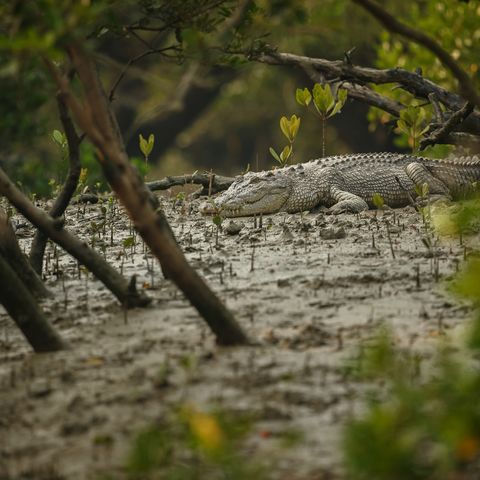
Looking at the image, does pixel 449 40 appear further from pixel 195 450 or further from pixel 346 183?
pixel 195 450

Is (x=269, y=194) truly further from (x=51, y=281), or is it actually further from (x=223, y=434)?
(x=223, y=434)

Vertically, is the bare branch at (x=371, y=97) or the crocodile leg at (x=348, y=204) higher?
the bare branch at (x=371, y=97)

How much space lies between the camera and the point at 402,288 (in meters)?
6.17

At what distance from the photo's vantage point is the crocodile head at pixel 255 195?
10.1 m

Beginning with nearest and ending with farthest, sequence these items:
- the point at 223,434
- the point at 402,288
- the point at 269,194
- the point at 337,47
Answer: the point at 223,434 → the point at 402,288 → the point at 269,194 → the point at 337,47

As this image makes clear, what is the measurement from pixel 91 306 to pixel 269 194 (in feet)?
14.2

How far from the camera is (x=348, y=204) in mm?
10008

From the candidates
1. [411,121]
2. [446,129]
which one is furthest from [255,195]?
[446,129]

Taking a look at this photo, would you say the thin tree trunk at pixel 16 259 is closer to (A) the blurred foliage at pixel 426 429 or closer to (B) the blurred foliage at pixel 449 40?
(A) the blurred foliage at pixel 426 429

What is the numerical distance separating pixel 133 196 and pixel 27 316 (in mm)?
886

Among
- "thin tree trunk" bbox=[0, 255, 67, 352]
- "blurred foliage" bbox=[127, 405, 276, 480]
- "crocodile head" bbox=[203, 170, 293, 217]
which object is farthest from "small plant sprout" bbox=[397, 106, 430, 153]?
"blurred foliage" bbox=[127, 405, 276, 480]

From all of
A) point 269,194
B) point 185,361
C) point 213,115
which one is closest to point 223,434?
point 185,361

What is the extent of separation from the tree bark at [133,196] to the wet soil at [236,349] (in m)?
0.16

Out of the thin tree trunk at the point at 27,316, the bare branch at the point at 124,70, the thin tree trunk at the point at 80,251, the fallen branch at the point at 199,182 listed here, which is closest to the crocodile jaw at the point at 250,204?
the fallen branch at the point at 199,182
